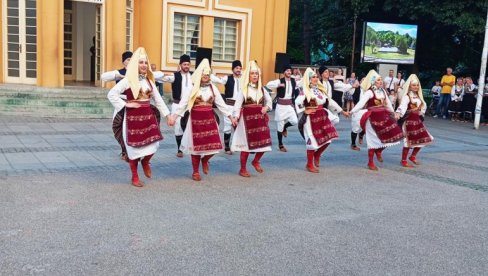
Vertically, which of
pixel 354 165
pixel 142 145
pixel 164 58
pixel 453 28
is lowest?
pixel 354 165

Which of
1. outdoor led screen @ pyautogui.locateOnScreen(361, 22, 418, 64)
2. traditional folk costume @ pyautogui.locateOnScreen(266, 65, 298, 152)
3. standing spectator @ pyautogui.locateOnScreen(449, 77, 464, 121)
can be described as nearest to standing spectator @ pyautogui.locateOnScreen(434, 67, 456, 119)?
standing spectator @ pyautogui.locateOnScreen(449, 77, 464, 121)

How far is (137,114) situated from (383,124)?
4.46 m

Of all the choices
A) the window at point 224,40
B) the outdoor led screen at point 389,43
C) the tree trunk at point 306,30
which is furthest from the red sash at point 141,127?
the tree trunk at point 306,30

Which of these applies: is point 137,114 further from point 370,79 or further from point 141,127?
point 370,79

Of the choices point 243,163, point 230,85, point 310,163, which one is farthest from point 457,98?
point 243,163

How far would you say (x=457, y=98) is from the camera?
19844 mm

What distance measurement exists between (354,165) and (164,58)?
9.88 metres

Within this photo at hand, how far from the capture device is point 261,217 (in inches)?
234

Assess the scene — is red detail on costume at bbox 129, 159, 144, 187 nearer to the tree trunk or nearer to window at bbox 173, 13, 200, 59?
window at bbox 173, 13, 200, 59

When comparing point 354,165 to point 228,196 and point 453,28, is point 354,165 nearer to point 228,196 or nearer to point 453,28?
point 228,196

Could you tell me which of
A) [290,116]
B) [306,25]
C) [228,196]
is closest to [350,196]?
[228,196]

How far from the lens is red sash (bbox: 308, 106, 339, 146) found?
348 inches

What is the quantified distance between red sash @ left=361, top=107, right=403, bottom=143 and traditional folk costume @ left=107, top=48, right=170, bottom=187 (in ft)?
13.2

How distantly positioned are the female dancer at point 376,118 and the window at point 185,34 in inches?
393
